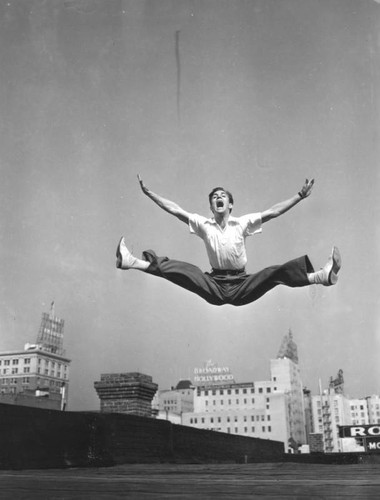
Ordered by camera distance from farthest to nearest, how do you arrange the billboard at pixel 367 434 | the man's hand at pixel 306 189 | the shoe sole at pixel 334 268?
1. the billboard at pixel 367 434
2. the man's hand at pixel 306 189
3. the shoe sole at pixel 334 268

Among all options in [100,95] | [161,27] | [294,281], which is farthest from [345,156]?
[100,95]

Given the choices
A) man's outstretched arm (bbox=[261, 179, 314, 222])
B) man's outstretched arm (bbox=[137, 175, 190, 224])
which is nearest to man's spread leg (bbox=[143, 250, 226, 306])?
man's outstretched arm (bbox=[137, 175, 190, 224])

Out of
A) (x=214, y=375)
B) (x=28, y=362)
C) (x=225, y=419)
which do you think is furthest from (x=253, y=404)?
(x=28, y=362)

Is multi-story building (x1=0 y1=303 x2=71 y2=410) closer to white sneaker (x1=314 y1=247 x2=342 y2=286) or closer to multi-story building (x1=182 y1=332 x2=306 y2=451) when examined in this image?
multi-story building (x1=182 y1=332 x2=306 y2=451)

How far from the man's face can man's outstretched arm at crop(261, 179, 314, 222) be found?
274 mm

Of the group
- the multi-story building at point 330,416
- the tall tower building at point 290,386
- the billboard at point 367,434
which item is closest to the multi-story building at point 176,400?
the tall tower building at point 290,386

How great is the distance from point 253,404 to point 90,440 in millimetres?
54812

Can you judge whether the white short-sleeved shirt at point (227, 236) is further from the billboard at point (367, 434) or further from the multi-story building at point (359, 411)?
the multi-story building at point (359, 411)

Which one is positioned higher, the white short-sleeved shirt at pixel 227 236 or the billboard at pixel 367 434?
the white short-sleeved shirt at pixel 227 236

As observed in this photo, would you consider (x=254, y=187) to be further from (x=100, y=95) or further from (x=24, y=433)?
(x=24, y=433)

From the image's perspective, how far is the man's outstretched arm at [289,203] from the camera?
3.73 m

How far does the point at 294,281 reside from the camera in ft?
11.7

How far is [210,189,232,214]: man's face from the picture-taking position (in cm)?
394

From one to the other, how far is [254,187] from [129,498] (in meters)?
3.74
